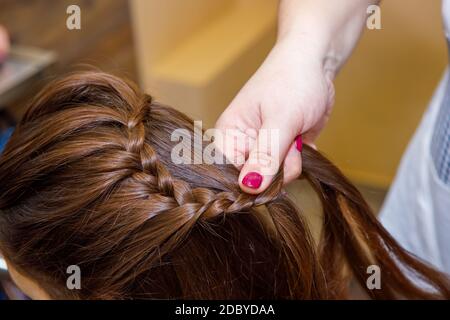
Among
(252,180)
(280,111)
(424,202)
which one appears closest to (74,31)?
(424,202)

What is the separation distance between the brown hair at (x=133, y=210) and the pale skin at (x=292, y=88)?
0.04m

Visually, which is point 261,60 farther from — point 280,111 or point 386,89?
point 280,111

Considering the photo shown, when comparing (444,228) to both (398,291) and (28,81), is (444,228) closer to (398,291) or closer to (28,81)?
(398,291)

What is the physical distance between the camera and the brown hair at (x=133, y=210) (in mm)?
675

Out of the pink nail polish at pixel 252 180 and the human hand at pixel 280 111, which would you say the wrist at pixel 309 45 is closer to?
the human hand at pixel 280 111

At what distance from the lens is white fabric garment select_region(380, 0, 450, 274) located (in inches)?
43.3

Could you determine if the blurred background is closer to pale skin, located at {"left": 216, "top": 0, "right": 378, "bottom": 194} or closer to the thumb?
pale skin, located at {"left": 216, "top": 0, "right": 378, "bottom": 194}

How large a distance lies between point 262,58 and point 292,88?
3.86ft

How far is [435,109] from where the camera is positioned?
121 centimetres

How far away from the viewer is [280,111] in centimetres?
81

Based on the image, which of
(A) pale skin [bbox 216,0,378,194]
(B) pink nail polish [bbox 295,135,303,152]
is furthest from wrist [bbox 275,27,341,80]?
(B) pink nail polish [bbox 295,135,303,152]

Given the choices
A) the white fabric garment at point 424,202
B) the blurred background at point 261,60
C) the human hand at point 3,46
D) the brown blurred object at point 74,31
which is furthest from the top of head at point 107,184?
the brown blurred object at point 74,31

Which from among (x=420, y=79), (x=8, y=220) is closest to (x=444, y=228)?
(x=8, y=220)

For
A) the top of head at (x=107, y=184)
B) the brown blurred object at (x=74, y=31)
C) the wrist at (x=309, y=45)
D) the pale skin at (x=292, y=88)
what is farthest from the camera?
the brown blurred object at (x=74, y=31)
